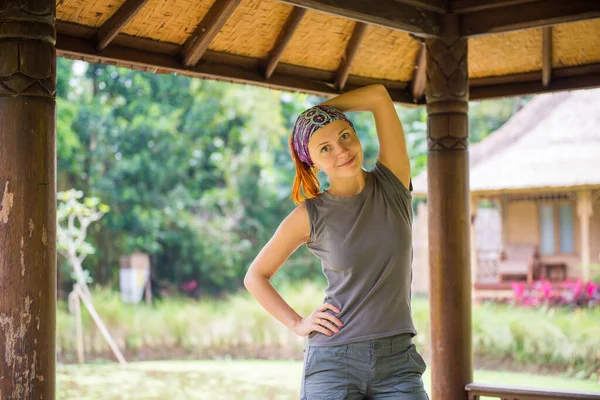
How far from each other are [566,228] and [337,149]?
1140 cm

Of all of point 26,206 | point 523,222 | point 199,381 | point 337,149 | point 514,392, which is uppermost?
point 523,222

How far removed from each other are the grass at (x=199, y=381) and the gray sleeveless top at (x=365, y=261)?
6878 millimetres

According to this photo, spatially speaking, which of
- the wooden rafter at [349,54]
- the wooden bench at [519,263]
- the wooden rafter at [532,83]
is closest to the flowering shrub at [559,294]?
the wooden bench at [519,263]

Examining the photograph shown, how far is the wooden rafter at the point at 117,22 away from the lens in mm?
3344

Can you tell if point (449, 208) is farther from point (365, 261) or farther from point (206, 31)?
point (365, 261)

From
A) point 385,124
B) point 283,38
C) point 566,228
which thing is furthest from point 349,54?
point 566,228

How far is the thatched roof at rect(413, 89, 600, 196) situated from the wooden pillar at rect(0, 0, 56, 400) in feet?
32.3

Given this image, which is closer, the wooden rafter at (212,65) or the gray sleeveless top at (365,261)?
the gray sleeveless top at (365,261)

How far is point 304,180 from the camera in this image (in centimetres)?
231

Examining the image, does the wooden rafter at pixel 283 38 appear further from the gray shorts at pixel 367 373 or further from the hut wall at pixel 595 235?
the hut wall at pixel 595 235

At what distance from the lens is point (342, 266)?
81.7 inches

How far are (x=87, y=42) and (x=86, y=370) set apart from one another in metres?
7.68

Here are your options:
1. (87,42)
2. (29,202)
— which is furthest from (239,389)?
(29,202)

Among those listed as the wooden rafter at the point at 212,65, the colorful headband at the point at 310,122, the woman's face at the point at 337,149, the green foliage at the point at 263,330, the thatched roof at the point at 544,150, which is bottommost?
the green foliage at the point at 263,330
